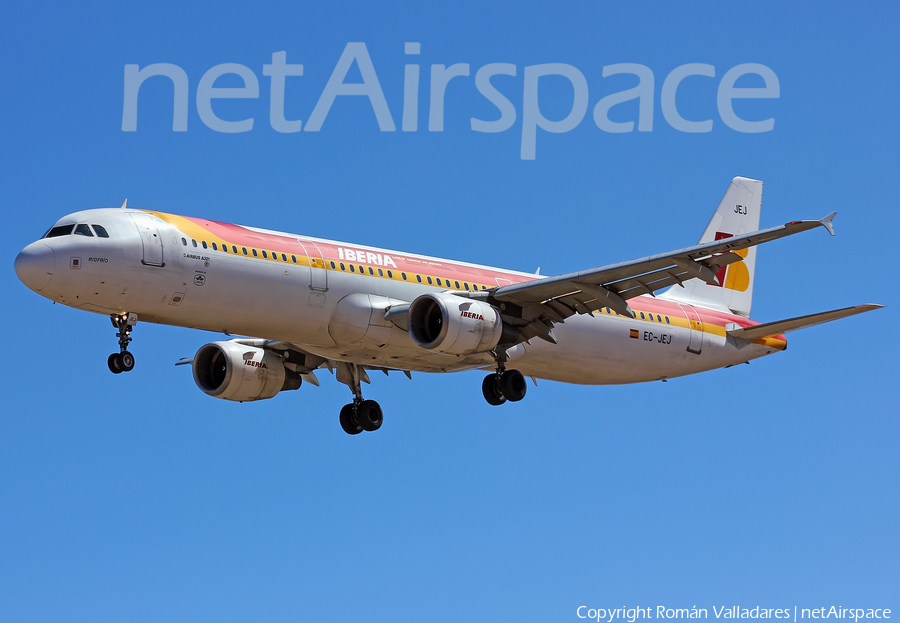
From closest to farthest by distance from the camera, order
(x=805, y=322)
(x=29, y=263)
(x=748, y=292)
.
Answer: (x=29, y=263) < (x=805, y=322) < (x=748, y=292)

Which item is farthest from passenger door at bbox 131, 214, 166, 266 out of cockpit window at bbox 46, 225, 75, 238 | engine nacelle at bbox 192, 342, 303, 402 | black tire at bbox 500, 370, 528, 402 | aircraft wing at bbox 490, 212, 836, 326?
black tire at bbox 500, 370, 528, 402

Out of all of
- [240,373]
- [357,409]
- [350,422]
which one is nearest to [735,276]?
[357,409]

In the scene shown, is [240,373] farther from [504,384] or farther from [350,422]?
[504,384]

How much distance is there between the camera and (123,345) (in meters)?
32.2

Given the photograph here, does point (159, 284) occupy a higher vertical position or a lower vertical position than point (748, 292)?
lower

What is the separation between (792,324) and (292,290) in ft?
56.1

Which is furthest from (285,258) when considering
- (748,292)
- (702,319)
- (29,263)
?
(748,292)

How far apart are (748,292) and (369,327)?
18.8 m

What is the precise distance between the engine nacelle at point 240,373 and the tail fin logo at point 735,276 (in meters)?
17.1

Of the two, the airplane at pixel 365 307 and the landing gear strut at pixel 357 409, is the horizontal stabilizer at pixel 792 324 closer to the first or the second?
the airplane at pixel 365 307

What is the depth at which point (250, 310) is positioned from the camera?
33.3 meters

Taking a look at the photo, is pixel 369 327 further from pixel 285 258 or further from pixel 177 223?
pixel 177 223

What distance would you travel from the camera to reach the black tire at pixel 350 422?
40375 millimetres

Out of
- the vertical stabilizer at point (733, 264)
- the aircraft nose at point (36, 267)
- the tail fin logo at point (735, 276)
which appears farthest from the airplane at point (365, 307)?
A: the tail fin logo at point (735, 276)
